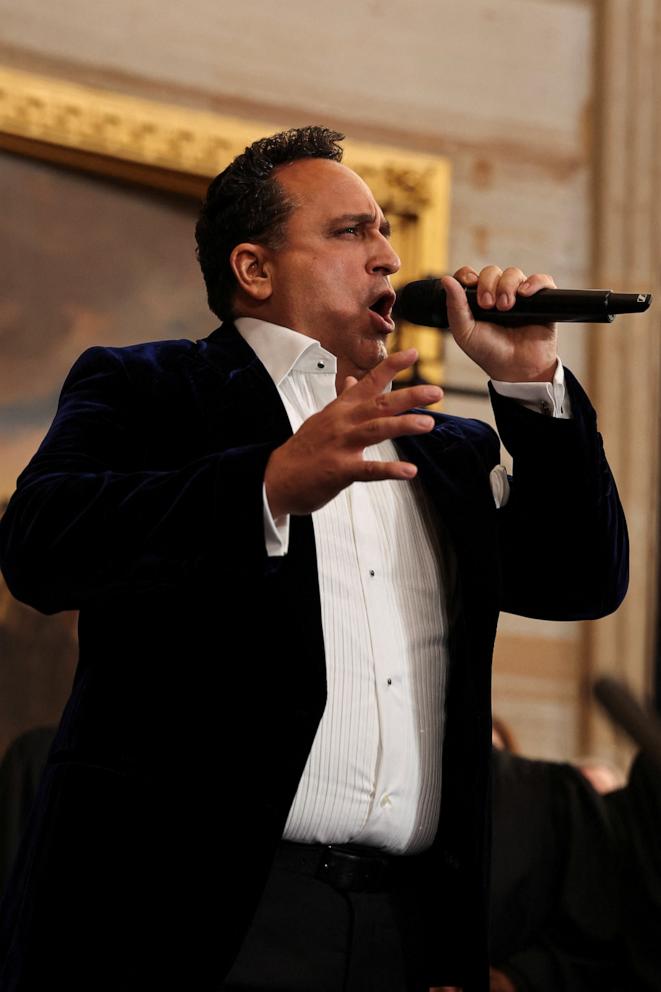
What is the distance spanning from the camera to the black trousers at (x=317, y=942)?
5.28ft

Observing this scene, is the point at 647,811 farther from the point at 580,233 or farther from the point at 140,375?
the point at 140,375

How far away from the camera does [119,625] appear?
63.4 inches

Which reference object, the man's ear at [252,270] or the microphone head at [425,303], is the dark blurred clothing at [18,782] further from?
the microphone head at [425,303]

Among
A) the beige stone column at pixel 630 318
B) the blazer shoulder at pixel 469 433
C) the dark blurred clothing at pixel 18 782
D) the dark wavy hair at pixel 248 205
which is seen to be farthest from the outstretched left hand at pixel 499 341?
the beige stone column at pixel 630 318

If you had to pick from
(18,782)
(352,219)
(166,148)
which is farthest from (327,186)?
(166,148)

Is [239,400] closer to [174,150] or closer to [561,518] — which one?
[561,518]

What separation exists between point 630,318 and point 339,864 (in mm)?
3501

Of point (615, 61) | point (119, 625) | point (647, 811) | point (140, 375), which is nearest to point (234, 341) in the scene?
point (140, 375)

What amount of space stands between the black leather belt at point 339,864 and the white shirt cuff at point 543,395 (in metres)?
0.62

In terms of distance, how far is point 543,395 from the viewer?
1810 mm

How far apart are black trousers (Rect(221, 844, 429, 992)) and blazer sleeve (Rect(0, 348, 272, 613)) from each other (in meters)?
0.42

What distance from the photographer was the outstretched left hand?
1.82 meters

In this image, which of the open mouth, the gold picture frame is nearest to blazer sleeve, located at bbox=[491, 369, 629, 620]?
the open mouth

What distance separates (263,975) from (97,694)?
0.39m
